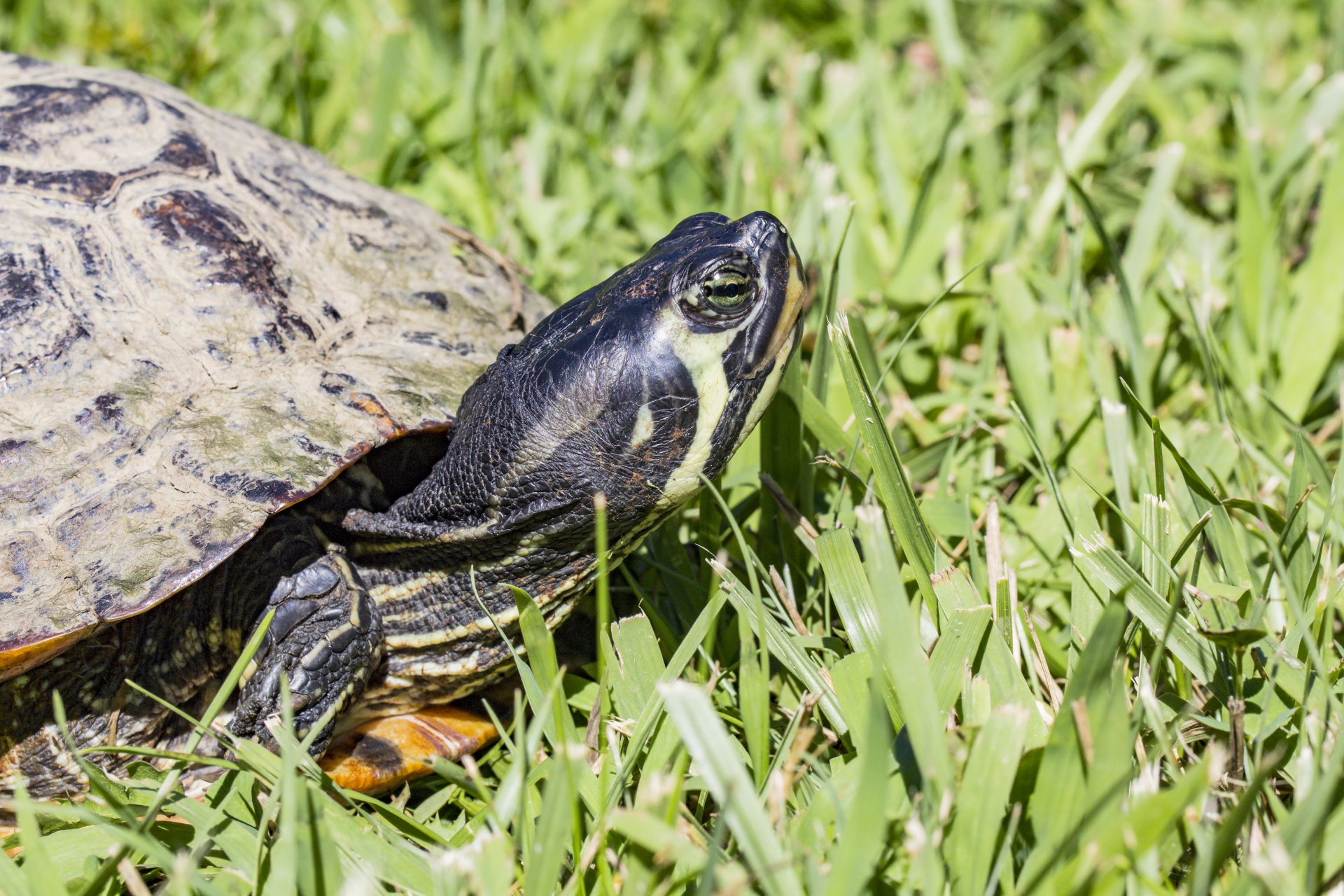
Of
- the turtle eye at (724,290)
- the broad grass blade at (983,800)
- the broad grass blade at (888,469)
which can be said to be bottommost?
the broad grass blade at (983,800)

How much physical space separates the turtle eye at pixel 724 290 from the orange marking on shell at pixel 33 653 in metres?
1.30

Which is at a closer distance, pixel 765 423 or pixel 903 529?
pixel 903 529

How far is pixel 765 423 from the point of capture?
2.44 meters

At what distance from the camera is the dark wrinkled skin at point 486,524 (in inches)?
78.9

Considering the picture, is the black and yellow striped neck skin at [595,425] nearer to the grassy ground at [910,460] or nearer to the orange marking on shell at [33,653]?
the grassy ground at [910,460]

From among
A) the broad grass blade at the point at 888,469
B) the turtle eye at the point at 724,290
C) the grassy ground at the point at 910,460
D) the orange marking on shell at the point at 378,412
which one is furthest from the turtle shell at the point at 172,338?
the broad grass blade at the point at 888,469

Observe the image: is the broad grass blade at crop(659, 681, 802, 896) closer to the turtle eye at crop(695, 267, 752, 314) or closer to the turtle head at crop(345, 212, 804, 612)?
the turtle head at crop(345, 212, 804, 612)

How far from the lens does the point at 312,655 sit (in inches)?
80.1

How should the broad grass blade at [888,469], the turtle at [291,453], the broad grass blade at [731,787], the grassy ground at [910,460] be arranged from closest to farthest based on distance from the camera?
1. the broad grass blade at [731,787]
2. the grassy ground at [910,460]
3. the turtle at [291,453]
4. the broad grass blade at [888,469]

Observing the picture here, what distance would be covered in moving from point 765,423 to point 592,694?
76cm

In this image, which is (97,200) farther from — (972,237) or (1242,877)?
(972,237)

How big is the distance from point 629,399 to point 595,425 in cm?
9

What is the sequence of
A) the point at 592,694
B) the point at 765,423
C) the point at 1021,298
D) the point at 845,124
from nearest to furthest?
the point at 592,694 < the point at 765,423 < the point at 1021,298 < the point at 845,124

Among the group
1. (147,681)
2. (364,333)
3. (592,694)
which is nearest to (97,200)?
(364,333)
